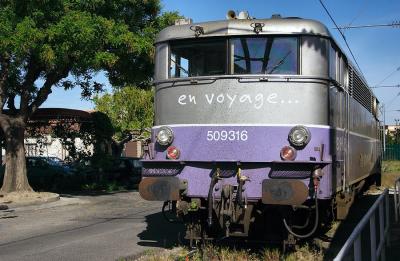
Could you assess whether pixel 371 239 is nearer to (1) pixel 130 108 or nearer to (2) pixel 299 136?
(2) pixel 299 136

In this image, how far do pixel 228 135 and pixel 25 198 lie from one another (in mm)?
11729

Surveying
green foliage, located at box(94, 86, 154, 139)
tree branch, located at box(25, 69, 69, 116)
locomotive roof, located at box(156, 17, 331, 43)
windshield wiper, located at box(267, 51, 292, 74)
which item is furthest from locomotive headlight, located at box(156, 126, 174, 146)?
green foliage, located at box(94, 86, 154, 139)

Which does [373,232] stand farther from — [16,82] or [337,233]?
[16,82]

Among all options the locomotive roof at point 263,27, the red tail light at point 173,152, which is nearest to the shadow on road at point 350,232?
the red tail light at point 173,152

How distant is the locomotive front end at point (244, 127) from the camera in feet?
25.4

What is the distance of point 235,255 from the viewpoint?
7961 mm

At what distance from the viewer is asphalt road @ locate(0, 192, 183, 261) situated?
9.52m

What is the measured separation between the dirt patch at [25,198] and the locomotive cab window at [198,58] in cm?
1042

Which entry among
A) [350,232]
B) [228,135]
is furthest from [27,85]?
[228,135]

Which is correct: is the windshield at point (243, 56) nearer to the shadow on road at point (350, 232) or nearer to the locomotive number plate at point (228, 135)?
the locomotive number plate at point (228, 135)

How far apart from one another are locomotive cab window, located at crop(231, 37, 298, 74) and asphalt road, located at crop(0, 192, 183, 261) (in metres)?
3.51

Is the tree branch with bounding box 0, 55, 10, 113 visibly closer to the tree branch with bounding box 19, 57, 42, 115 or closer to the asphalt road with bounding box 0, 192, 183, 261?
the tree branch with bounding box 19, 57, 42, 115

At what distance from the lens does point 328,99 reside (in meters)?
8.14

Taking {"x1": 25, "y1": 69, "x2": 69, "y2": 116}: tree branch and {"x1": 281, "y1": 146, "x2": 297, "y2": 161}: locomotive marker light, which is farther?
{"x1": 25, "y1": 69, "x2": 69, "y2": 116}: tree branch
